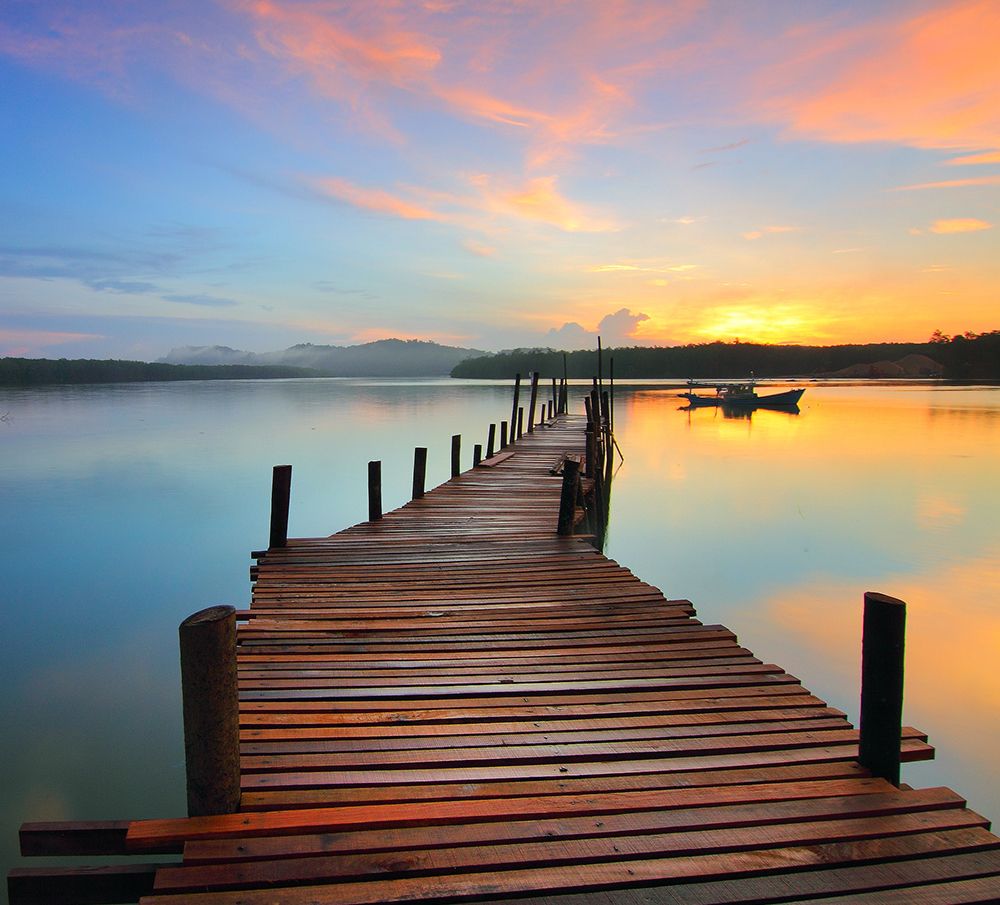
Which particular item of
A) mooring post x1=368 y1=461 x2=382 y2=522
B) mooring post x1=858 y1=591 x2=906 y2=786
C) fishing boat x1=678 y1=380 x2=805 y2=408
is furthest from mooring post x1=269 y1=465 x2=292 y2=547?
fishing boat x1=678 y1=380 x2=805 y2=408

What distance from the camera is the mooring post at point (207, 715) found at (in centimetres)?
256

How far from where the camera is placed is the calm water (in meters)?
6.46

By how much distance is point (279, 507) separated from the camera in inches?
309

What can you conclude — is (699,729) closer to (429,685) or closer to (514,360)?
(429,685)

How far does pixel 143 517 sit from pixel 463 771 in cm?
1702

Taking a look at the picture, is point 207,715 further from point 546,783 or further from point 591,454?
point 591,454

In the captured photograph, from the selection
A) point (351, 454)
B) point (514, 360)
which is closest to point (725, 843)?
point (351, 454)

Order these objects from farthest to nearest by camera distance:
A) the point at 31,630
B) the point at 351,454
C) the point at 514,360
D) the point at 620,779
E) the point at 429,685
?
the point at 514,360 → the point at 351,454 → the point at 31,630 → the point at 429,685 → the point at 620,779

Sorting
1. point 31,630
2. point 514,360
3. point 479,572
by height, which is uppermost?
point 514,360

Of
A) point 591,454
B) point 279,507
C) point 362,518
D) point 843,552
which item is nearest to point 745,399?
point 843,552

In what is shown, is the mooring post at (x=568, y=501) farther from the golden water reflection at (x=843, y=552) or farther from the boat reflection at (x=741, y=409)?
the boat reflection at (x=741, y=409)

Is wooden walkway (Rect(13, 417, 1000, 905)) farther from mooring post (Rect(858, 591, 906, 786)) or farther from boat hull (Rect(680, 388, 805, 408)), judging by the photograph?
boat hull (Rect(680, 388, 805, 408))

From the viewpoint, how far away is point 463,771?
295cm

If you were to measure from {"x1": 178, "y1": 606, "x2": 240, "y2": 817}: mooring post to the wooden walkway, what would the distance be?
0.09 meters
